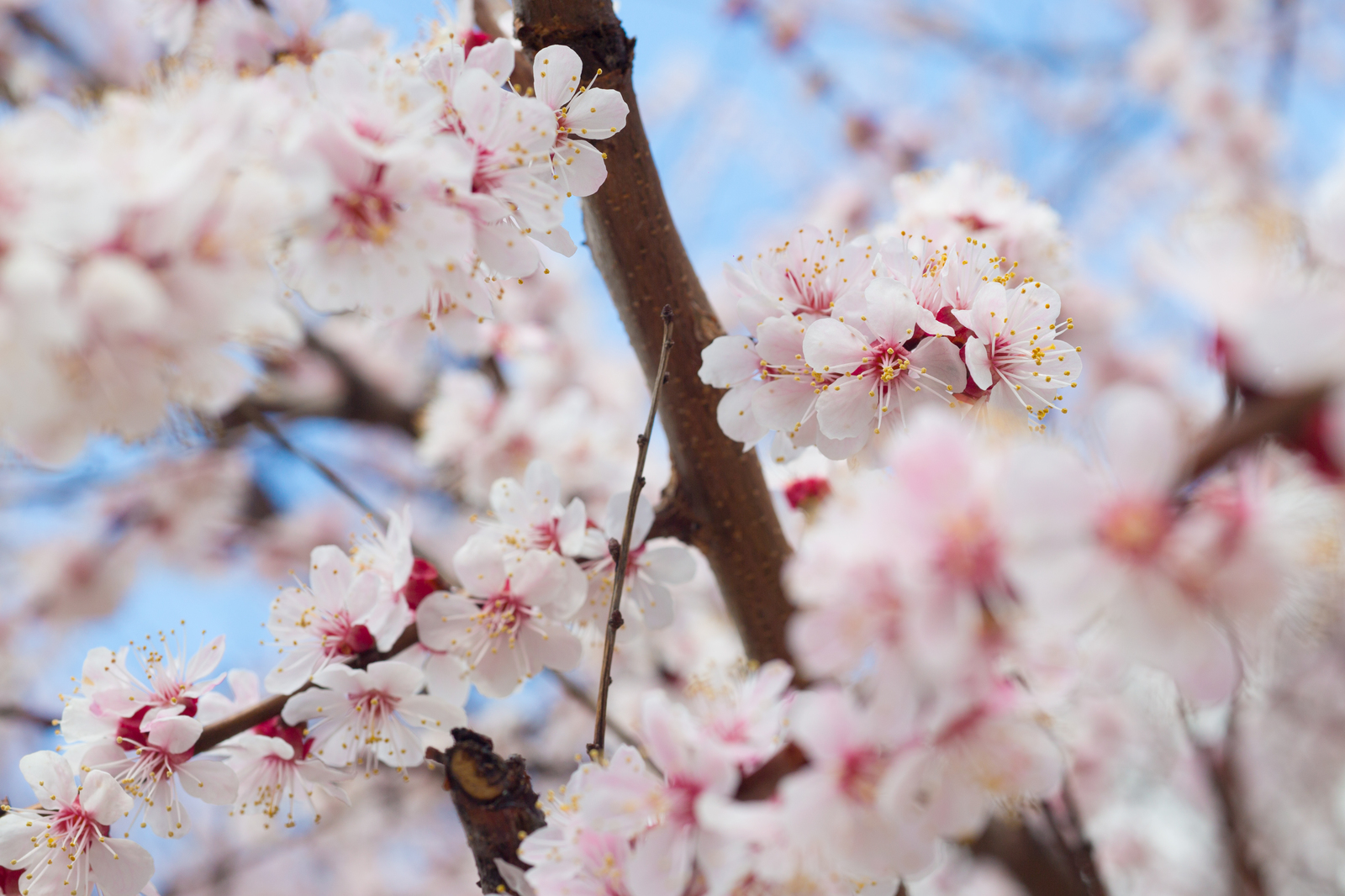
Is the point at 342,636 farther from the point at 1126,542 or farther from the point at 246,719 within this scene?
the point at 1126,542

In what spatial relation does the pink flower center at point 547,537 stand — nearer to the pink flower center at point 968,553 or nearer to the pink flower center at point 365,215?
the pink flower center at point 365,215

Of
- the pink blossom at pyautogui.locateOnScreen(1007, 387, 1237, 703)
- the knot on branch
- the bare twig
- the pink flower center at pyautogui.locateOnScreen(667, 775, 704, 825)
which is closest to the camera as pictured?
the pink blossom at pyautogui.locateOnScreen(1007, 387, 1237, 703)

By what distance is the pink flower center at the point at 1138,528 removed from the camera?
562 mm

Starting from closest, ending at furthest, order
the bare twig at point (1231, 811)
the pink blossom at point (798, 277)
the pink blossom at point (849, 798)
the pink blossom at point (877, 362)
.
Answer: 1. the pink blossom at point (849, 798)
2. the pink blossom at point (877, 362)
3. the pink blossom at point (798, 277)
4. the bare twig at point (1231, 811)

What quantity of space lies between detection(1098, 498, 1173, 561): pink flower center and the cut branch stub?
0.74 meters

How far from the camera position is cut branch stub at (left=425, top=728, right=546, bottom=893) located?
1.01 m

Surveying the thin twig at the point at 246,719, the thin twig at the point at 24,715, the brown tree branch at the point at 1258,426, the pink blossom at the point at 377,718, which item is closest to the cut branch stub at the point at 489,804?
the pink blossom at the point at 377,718

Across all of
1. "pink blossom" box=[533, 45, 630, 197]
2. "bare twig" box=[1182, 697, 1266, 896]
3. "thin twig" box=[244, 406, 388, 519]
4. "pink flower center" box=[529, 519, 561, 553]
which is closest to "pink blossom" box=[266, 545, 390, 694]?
"pink flower center" box=[529, 519, 561, 553]

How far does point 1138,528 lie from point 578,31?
3.04ft

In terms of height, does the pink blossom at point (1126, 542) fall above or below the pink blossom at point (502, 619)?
above

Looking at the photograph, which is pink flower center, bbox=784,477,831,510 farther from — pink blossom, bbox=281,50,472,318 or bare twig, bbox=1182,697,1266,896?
bare twig, bbox=1182,697,1266,896

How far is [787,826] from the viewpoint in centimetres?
67

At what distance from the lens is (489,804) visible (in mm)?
1012

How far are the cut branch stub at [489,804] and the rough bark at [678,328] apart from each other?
458mm
